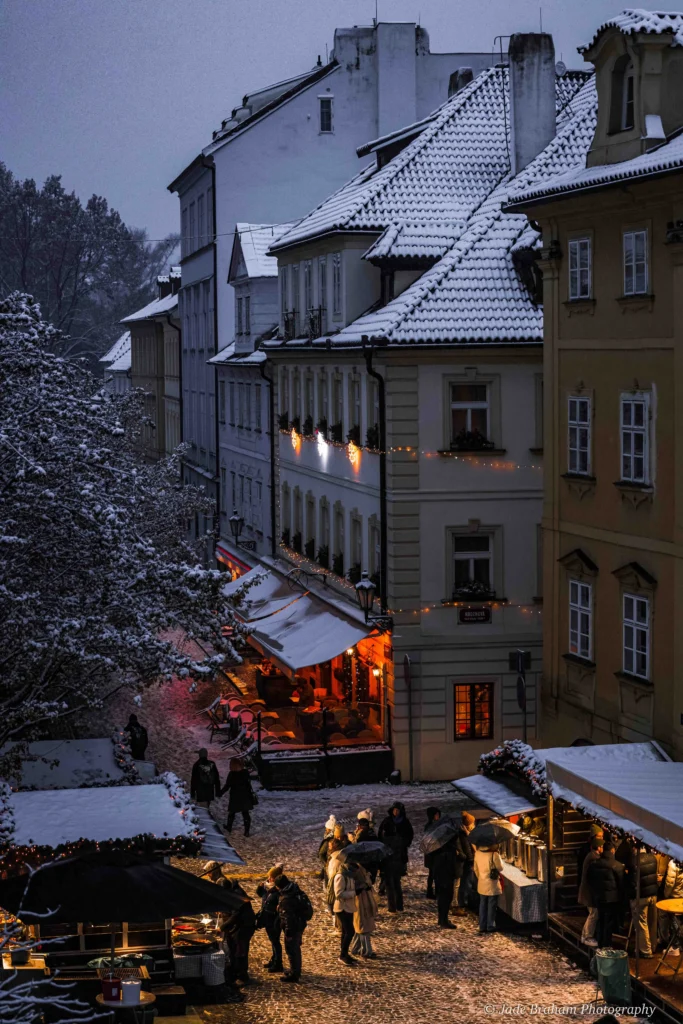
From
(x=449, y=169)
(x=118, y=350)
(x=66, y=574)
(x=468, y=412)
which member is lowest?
(x=66, y=574)

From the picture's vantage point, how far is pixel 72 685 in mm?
21234

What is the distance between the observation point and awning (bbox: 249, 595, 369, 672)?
109ft

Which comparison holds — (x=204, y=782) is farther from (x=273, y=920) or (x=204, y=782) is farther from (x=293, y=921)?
(x=293, y=921)

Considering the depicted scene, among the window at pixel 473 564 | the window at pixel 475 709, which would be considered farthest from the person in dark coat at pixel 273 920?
the window at pixel 473 564

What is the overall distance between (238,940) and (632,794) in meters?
5.04

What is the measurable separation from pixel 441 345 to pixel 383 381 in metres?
1.36

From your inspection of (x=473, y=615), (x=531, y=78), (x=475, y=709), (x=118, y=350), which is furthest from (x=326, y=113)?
(x=118, y=350)

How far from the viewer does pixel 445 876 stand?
884 inches

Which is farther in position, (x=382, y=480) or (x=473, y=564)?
(x=473, y=564)

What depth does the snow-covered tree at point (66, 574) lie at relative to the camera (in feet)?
66.6

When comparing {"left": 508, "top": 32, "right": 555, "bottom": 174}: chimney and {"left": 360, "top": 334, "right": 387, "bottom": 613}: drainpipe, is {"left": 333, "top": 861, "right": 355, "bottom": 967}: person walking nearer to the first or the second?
{"left": 360, "top": 334, "right": 387, "bottom": 613}: drainpipe

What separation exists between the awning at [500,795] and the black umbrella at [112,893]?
5736 mm

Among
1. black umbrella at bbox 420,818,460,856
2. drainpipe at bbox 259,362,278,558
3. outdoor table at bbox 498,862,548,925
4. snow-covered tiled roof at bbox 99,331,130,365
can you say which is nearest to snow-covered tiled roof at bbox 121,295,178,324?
snow-covered tiled roof at bbox 99,331,130,365

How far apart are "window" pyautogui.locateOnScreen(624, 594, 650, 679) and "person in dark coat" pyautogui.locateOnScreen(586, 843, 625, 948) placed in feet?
13.3
